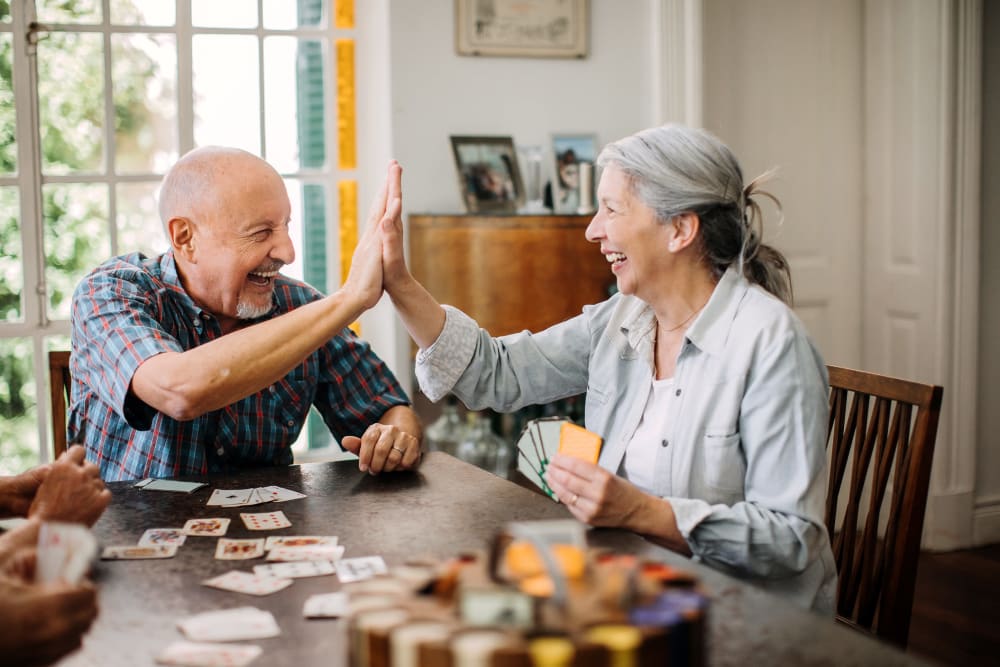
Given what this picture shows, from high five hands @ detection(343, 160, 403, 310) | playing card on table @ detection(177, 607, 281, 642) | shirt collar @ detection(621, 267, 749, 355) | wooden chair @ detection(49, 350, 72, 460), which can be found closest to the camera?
playing card on table @ detection(177, 607, 281, 642)

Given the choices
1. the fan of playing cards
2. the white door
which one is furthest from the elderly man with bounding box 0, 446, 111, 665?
the white door

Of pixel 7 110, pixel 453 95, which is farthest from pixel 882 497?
pixel 7 110

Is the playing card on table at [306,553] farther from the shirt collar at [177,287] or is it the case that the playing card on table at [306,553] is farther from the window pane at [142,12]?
the window pane at [142,12]

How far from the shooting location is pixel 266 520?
1540mm

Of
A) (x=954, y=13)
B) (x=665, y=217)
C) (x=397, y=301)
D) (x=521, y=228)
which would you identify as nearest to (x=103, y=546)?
(x=397, y=301)

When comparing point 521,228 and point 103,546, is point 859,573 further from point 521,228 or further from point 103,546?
point 521,228

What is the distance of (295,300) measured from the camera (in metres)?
2.22

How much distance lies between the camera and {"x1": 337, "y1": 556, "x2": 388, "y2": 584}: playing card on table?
1.27m

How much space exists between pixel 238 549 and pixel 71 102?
249 centimetres

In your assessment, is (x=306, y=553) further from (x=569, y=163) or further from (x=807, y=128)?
(x=807, y=128)

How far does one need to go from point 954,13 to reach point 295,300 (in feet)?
8.90

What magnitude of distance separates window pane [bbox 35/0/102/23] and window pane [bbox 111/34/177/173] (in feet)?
0.37

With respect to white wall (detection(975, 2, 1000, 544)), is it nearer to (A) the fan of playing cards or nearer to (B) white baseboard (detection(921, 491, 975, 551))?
(B) white baseboard (detection(921, 491, 975, 551))

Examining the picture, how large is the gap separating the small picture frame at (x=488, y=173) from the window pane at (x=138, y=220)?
105 cm
